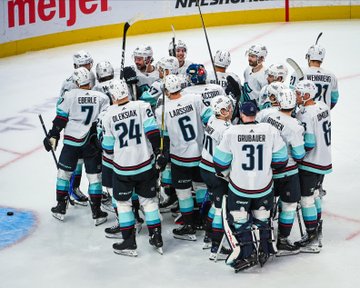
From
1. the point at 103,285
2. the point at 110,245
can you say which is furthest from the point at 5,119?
the point at 103,285

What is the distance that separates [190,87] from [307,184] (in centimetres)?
135

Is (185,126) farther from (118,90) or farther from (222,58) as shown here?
(222,58)

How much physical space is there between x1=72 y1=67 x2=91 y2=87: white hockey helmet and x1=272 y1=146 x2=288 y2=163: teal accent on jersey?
1993 millimetres

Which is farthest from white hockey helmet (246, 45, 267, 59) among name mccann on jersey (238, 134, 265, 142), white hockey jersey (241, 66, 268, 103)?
name mccann on jersey (238, 134, 265, 142)

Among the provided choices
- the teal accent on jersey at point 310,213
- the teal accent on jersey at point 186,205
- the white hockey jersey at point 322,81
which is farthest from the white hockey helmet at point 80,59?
the teal accent on jersey at point 310,213

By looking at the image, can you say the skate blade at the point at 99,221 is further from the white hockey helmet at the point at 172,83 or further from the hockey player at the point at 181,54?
the hockey player at the point at 181,54

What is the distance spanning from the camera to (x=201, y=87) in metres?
7.91

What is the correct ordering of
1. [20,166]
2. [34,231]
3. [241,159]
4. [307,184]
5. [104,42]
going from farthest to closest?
[104,42] < [20,166] < [34,231] < [307,184] < [241,159]

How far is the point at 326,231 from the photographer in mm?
7922

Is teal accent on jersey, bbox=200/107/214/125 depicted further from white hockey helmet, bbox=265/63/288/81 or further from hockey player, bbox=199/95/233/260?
white hockey helmet, bbox=265/63/288/81

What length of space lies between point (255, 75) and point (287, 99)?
1577 millimetres

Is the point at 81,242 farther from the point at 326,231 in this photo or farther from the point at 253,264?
the point at 326,231

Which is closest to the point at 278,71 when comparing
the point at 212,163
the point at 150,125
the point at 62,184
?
the point at 212,163

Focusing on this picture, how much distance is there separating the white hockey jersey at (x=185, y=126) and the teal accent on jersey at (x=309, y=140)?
2.79 ft
